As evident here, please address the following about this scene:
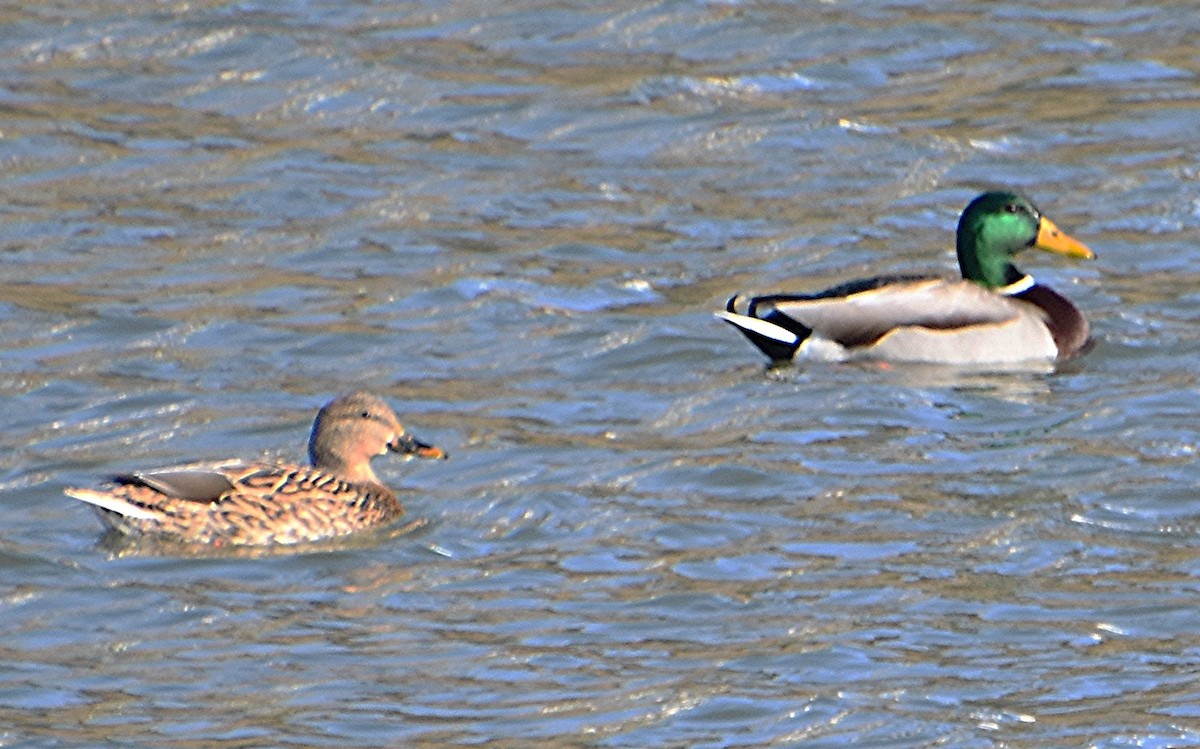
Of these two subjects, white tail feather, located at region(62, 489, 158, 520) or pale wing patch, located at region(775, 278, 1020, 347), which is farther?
pale wing patch, located at region(775, 278, 1020, 347)

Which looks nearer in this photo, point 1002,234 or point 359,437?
point 359,437

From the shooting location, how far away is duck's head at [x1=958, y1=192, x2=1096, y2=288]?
12.9 meters

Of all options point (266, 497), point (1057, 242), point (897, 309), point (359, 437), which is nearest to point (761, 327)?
point (897, 309)

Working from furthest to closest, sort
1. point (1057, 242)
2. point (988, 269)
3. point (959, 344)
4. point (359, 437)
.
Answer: point (988, 269), point (1057, 242), point (959, 344), point (359, 437)

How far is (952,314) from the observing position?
41.5 feet

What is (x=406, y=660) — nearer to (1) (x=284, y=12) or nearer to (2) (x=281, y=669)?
(2) (x=281, y=669)

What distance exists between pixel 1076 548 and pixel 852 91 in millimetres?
7434

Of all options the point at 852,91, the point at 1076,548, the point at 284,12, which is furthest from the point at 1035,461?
the point at 284,12

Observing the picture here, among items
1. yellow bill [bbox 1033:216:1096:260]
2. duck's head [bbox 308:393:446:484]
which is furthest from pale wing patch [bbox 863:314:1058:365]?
duck's head [bbox 308:393:446:484]

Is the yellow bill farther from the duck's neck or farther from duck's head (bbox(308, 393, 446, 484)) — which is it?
duck's head (bbox(308, 393, 446, 484))

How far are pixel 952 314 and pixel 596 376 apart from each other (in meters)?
1.96

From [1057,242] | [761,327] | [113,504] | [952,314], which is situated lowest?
[952,314]

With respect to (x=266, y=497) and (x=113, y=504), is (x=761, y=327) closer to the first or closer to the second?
(x=266, y=497)

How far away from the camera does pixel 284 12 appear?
17.5m
